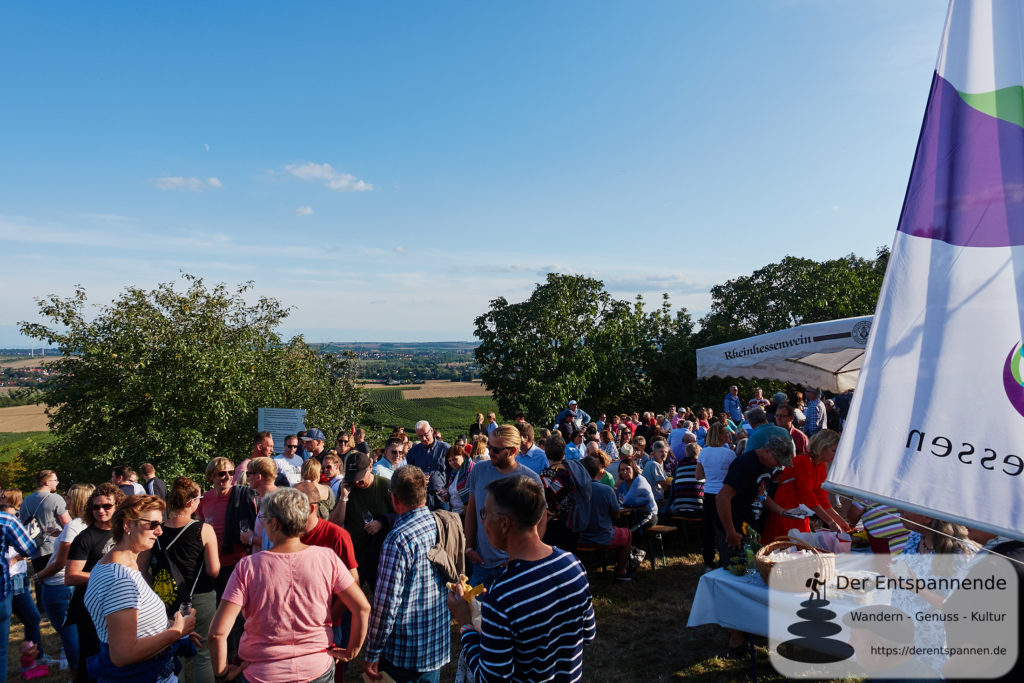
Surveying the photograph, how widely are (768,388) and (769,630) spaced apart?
1847 centimetres

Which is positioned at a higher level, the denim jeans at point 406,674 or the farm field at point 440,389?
the denim jeans at point 406,674

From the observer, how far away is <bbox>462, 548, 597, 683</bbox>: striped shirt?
212cm

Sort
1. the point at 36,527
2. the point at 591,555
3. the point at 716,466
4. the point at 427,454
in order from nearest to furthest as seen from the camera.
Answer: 1. the point at 36,527
2. the point at 716,466
3. the point at 591,555
4. the point at 427,454

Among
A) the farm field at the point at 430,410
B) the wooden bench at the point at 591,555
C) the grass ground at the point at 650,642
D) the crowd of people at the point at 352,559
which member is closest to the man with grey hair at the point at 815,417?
the crowd of people at the point at 352,559

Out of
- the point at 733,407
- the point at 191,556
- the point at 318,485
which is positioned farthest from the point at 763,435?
the point at 733,407

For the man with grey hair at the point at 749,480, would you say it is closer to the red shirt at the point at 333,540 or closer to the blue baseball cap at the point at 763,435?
the blue baseball cap at the point at 763,435

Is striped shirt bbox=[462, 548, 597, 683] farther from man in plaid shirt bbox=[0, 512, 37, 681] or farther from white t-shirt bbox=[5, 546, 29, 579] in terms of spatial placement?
white t-shirt bbox=[5, 546, 29, 579]

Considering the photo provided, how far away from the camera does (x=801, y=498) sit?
4512 millimetres

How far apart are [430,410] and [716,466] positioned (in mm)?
46561

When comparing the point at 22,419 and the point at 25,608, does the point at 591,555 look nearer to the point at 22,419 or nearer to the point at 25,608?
the point at 25,608

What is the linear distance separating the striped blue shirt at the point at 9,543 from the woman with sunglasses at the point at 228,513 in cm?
127

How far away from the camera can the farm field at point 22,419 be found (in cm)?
4769

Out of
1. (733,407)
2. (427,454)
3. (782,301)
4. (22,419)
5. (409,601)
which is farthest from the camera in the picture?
(22,419)

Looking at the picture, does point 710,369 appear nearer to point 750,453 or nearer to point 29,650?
point 750,453
